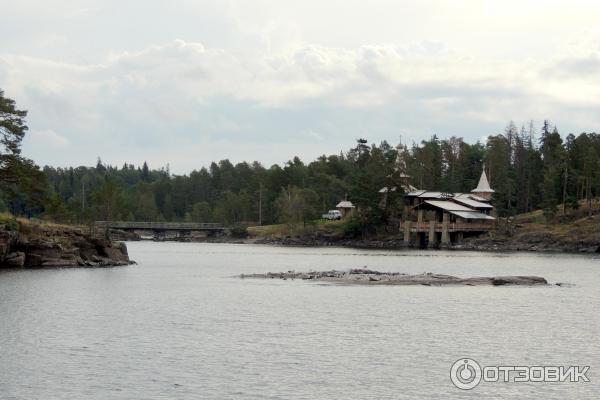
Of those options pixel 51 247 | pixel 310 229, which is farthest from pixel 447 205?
pixel 51 247

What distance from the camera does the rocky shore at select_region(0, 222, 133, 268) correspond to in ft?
274

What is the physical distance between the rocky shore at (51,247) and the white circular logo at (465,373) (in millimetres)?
59552

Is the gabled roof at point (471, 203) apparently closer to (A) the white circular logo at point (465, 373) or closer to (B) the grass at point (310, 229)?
(B) the grass at point (310, 229)

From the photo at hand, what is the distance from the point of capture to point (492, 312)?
53844 mm

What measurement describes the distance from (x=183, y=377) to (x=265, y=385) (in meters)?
3.92

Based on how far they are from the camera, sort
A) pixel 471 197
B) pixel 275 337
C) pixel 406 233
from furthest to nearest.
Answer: pixel 471 197 < pixel 406 233 < pixel 275 337

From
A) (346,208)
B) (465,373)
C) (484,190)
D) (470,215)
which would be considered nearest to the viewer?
(465,373)

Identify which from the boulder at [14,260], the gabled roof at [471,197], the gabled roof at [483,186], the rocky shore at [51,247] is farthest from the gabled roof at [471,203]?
the boulder at [14,260]

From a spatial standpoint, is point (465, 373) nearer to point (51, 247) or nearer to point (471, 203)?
point (51, 247)

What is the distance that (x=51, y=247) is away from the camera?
8731 centimetres

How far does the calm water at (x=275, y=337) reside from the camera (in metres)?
32.5

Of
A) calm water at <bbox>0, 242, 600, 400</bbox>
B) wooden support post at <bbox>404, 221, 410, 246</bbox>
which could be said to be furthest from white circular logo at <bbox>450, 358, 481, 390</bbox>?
wooden support post at <bbox>404, 221, 410, 246</bbox>

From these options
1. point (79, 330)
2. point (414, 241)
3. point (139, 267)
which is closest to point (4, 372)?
point (79, 330)

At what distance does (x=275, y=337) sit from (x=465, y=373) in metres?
12.3
